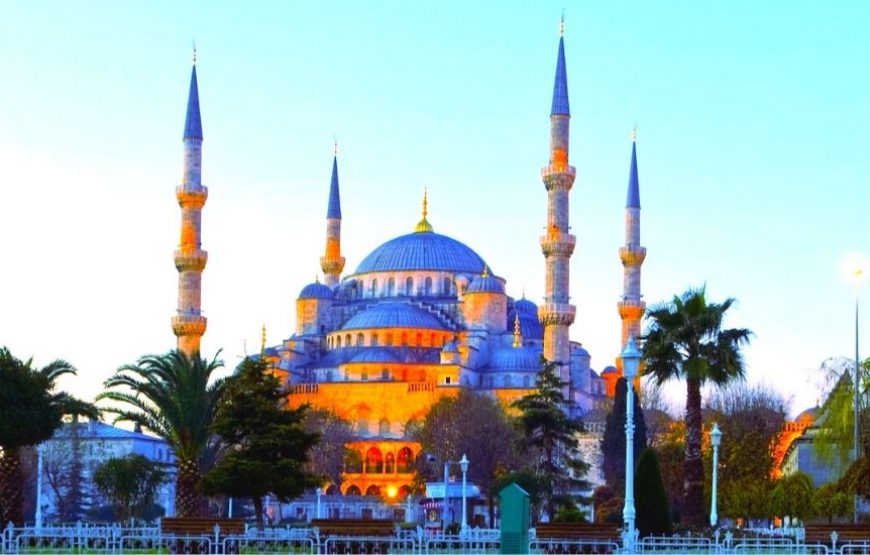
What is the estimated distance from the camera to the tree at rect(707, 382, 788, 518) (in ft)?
168

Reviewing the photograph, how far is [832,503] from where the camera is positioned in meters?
29.4

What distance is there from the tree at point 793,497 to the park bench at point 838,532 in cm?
1205

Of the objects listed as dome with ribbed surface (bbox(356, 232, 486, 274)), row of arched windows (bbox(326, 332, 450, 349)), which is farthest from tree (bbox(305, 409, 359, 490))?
dome with ribbed surface (bbox(356, 232, 486, 274))

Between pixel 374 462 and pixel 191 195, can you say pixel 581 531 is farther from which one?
pixel 374 462

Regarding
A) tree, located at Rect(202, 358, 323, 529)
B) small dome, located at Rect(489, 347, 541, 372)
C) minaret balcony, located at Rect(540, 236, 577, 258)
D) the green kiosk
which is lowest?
→ the green kiosk

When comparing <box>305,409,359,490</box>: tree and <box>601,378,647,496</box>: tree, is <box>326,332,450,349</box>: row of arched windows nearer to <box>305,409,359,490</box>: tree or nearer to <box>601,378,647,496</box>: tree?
<box>305,409,359,490</box>: tree

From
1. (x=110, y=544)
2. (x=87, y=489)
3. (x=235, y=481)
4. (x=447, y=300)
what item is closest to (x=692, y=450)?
(x=235, y=481)

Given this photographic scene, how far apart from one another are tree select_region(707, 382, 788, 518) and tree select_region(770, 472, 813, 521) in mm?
7189

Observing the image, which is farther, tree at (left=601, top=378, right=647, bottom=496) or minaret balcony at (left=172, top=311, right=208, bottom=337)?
minaret balcony at (left=172, top=311, right=208, bottom=337)

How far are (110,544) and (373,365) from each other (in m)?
54.4

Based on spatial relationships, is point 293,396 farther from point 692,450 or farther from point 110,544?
point 110,544

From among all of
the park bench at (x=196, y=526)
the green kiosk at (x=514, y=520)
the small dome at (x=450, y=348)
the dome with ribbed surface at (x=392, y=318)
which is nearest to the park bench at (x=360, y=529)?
the park bench at (x=196, y=526)

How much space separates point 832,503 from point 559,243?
38.0m

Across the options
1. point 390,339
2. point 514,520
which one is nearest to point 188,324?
point 390,339
